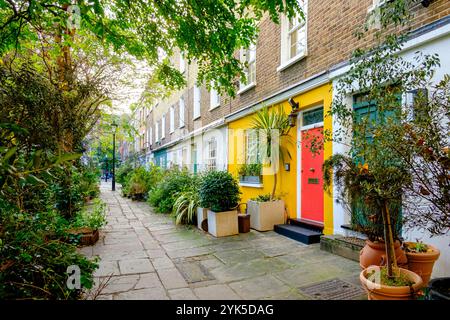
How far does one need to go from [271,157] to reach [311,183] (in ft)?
4.12

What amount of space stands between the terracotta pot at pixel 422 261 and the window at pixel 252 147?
462 cm

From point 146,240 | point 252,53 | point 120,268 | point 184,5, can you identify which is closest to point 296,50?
point 252,53

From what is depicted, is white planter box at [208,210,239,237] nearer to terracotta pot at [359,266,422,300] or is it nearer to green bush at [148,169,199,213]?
green bush at [148,169,199,213]

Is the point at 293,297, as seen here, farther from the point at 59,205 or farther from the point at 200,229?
the point at 59,205

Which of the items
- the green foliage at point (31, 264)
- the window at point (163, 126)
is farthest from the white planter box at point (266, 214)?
the window at point (163, 126)

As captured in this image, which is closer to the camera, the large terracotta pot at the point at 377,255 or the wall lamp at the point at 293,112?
the large terracotta pot at the point at 377,255

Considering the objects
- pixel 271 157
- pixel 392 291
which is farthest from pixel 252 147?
pixel 392 291

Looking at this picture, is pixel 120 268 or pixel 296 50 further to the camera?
pixel 296 50

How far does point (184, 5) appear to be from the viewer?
4074mm

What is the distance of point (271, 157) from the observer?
7.11 m

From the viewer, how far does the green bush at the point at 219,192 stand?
633cm

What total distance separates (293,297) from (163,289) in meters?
1.61

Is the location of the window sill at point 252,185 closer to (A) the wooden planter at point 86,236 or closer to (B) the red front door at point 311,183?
(B) the red front door at point 311,183
